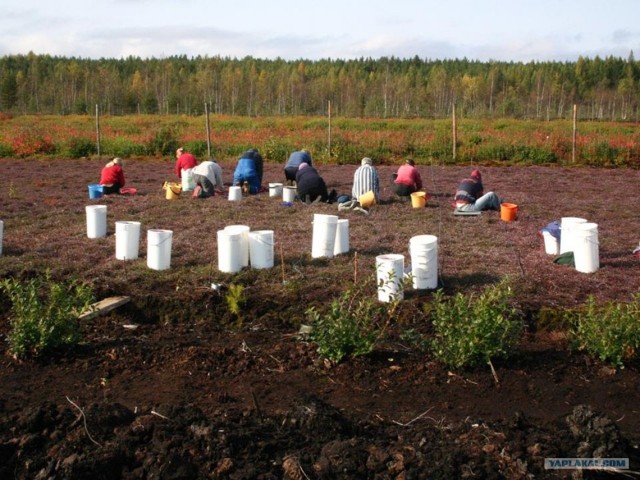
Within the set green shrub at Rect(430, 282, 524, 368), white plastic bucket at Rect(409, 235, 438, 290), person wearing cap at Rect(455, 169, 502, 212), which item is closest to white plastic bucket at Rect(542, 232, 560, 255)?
white plastic bucket at Rect(409, 235, 438, 290)

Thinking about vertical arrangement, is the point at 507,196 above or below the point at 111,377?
above

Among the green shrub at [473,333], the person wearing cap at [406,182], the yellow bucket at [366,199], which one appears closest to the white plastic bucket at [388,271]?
the green shrub at [473,333]

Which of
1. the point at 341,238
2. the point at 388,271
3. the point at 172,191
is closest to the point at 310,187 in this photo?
the point at 172,191

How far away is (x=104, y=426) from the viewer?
456 cm

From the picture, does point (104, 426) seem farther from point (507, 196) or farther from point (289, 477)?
point (507, 196)

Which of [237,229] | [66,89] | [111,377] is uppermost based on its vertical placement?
[66,89]

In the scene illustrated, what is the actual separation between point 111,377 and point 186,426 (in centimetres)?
181

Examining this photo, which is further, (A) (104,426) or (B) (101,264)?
(B) (101,264)

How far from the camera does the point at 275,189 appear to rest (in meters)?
15.2

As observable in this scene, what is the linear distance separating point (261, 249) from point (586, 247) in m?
3.80

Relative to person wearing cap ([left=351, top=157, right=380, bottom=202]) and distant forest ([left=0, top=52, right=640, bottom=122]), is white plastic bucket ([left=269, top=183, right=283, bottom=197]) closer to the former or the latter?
person wearing cap ([left=351, top=157, right=380, bottom=202])

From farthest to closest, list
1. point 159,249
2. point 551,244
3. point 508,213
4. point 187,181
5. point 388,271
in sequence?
point 187,181 < point 508,213 < point 551,244 < point 159,249 < point 388,271

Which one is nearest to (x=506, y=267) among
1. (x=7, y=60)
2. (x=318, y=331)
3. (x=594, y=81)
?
(x=318, y=331)

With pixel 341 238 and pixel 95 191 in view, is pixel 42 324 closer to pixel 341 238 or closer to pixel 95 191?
pixel 341 238
